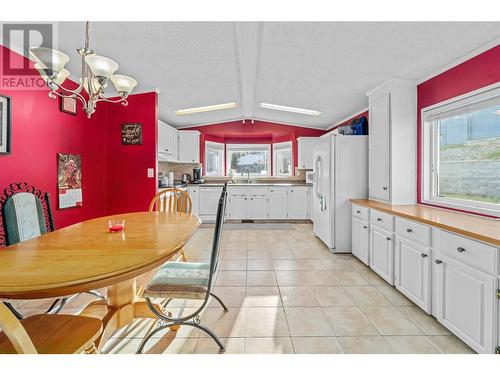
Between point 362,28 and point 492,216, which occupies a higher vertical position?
point 362,28

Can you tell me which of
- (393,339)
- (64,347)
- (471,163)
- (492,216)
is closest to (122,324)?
(64,347)

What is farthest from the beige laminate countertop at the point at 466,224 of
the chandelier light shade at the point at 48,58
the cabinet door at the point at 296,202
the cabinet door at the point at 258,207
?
the cabinet door at the point at 258,207

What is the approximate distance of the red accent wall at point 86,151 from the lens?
237cm

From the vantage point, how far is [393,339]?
1.76 metres

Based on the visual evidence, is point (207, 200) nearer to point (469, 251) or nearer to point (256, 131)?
point (256, 131)

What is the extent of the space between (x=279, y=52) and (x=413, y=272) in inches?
96.5

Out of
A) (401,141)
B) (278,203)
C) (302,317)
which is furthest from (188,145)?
(302,317)

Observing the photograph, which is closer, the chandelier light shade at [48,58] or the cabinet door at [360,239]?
the chandelier light shade at [48,58]

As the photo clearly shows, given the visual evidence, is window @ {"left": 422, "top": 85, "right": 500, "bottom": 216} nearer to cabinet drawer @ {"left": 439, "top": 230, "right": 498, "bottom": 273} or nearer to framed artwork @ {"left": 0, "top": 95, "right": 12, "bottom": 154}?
cabinet drawer @ {"left": 439, "top": 230, "right": 498, "bottom": 273}

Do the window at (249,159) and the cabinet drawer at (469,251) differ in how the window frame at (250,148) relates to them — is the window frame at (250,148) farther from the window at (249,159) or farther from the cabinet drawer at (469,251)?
the cabinet drawer at (469,251)

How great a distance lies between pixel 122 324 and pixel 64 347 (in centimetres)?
73

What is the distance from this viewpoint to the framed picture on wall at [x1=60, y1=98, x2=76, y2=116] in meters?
2.89

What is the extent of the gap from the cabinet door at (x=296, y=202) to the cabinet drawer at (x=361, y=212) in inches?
95.9

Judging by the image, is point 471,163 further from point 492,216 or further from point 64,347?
point 64,347
